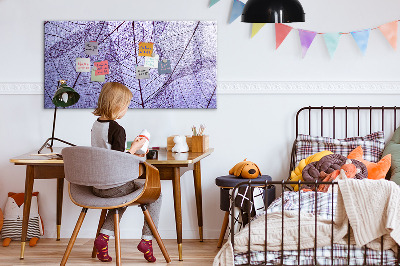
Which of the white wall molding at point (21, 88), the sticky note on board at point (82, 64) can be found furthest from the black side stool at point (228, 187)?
the white wall molding at point (21, 88)

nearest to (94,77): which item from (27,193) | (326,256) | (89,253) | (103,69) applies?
(103,69)

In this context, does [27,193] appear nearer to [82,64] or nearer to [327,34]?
[82,64]

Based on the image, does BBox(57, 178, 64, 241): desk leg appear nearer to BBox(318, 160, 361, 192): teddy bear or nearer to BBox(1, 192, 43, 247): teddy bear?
BBox(1, 192, 43, 247): teddy bear

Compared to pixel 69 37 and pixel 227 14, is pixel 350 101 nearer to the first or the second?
pixel 227 14

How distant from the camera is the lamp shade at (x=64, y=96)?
4.09 meters

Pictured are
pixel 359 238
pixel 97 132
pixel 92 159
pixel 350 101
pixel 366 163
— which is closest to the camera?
pixel 359 238

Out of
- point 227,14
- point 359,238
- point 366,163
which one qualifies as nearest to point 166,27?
point 227,14

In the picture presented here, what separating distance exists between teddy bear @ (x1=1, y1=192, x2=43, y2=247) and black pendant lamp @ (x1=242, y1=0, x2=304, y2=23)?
7.16 ft

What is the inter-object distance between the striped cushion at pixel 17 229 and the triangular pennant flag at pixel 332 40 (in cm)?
241

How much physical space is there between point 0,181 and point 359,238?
8.94 ft

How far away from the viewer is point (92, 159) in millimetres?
3254

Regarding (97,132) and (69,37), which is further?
(69,37)

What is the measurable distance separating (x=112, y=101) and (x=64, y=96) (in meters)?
0.84

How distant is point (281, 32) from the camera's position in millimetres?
4359
